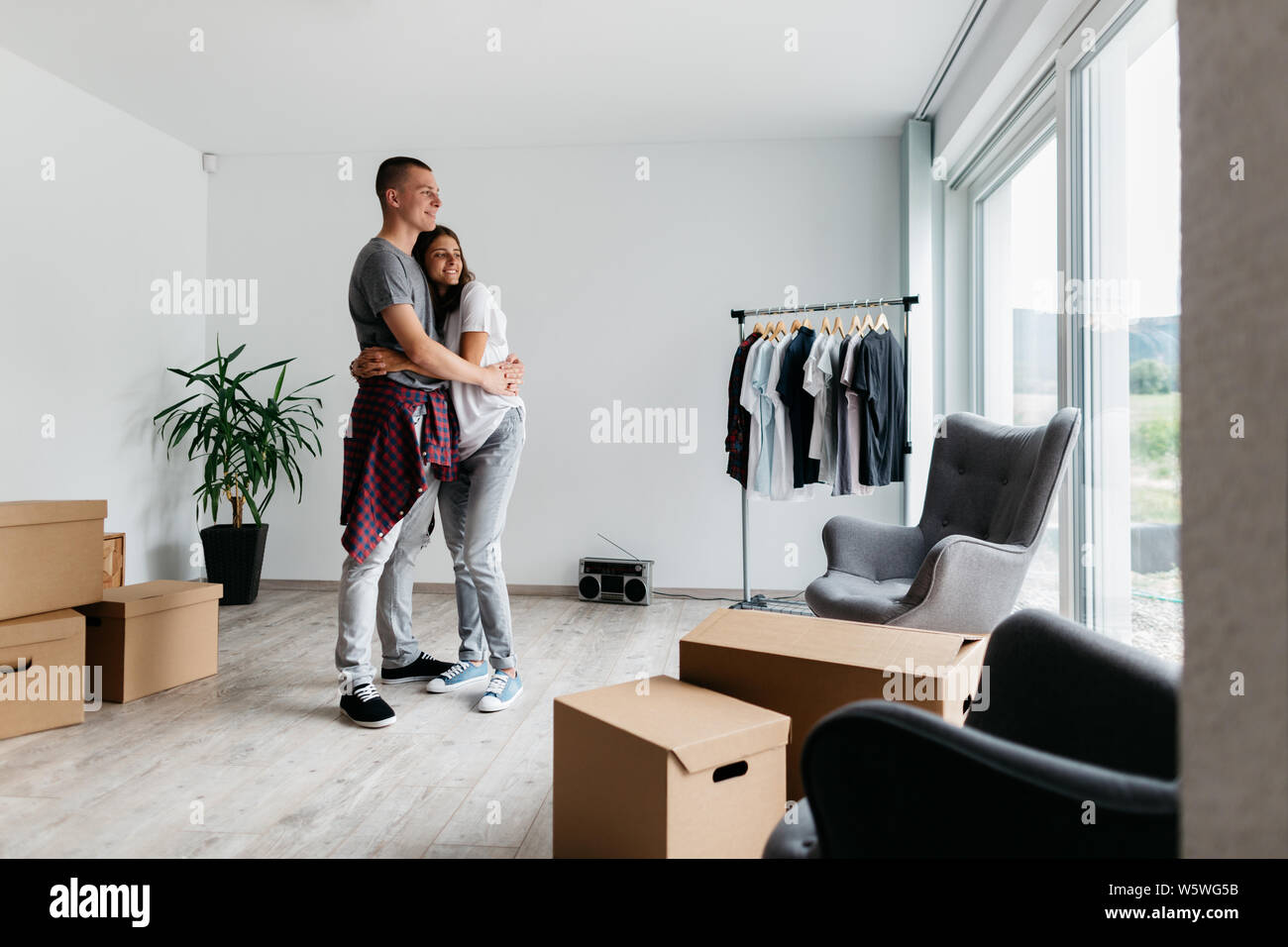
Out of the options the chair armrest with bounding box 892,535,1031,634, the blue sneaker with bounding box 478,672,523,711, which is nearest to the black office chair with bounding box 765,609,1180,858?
the chair armrest with bounding box 892,535,1031,634

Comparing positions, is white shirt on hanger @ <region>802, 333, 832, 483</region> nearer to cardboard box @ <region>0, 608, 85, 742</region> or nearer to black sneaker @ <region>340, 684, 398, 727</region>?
black sneaker @ <region>340, 684, 398, 727</region>

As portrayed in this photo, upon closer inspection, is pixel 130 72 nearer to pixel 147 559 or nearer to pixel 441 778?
pixel 147 559

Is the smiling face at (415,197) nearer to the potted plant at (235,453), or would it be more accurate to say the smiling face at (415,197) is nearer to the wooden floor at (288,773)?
the wooden floor at (288,773)

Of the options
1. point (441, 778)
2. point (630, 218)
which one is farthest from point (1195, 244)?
point (630, 218)

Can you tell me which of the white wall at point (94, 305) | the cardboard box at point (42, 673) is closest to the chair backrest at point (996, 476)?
the cardboard box at point (42, 673)

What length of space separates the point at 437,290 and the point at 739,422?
65.9 inches

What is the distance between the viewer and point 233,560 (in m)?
4.07

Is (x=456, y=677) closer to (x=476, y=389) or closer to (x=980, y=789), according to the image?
(x=476, y=389)

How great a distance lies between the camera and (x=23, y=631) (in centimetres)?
216

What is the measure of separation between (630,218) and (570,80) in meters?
0.90

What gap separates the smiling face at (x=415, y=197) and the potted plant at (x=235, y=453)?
2.10 meters

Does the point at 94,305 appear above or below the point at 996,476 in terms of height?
above

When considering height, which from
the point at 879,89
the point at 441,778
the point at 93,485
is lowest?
the point at 441,778

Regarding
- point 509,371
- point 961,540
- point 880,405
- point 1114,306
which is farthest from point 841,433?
point 509,371
